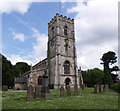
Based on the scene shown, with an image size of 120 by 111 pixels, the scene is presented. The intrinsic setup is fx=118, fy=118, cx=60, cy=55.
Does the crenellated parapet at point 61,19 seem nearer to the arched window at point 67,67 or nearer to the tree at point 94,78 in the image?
the arched window at point 67,67

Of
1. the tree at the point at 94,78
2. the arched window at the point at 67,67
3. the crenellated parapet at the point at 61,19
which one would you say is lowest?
the tree at the point at 94,78

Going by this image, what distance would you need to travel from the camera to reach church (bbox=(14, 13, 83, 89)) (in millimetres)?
29609

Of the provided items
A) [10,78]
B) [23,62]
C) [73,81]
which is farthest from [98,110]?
[23,62]

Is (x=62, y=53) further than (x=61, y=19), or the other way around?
(x=61, y=19)

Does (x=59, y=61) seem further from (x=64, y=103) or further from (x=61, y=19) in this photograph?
(x=64, y=103)

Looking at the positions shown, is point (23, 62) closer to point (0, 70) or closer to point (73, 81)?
point (0, 70)

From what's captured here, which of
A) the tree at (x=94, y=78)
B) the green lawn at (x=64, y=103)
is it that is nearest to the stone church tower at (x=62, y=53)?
the green lawn at (x=64, y=103)

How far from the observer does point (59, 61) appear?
29.7 meters

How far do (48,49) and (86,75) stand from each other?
3007 centimetres

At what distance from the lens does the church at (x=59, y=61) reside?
29609 mm

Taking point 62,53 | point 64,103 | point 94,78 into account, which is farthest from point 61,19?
point 94,78

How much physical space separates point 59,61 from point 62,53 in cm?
274

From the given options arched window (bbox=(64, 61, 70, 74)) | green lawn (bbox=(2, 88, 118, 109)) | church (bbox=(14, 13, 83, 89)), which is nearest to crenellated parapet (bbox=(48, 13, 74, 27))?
church (bbox=(14, 13, 83, 89))

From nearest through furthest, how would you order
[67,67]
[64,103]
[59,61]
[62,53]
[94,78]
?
[64,103] → [59,61] → [62,53] → [67,67] → [94,78]
